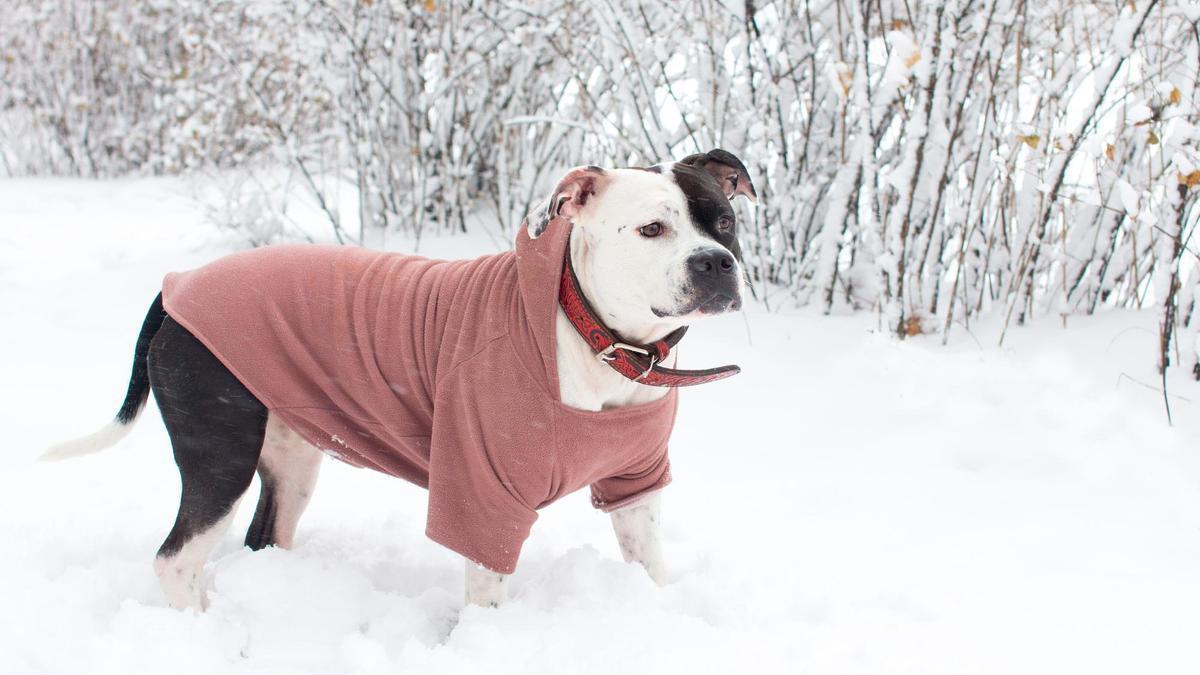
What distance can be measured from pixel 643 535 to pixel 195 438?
1194 millimetres

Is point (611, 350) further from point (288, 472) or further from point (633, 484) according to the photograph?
point (288, 472)

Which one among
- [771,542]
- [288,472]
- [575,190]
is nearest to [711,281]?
[575,190]

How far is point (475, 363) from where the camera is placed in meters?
2.15

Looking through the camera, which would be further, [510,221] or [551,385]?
[510,221]

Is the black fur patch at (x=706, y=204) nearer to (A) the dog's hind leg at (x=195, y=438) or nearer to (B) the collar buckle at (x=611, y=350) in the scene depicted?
(B) the collar buckle at (x=611, y=350)

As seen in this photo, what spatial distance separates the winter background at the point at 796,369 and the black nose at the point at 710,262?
897 millimetres

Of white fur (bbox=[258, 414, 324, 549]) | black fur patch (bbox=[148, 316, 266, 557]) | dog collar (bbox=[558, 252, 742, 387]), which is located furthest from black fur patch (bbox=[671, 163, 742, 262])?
white fur (bbox=[258, 414, 324, 549])

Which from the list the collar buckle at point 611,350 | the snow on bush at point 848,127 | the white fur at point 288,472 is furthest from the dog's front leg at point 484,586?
the snow on bush at point 848,127

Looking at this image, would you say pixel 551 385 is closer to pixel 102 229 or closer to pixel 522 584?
pixel 522 584

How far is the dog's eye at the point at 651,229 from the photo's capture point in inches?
83.7

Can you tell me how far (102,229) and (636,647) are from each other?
6.93 metres

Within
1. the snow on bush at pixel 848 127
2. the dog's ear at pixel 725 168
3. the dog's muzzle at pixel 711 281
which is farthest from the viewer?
the snow on bush at pixel 848 127

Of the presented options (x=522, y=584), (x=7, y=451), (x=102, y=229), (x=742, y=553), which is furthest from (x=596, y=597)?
(x=102, y=229)

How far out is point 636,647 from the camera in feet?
7.13
